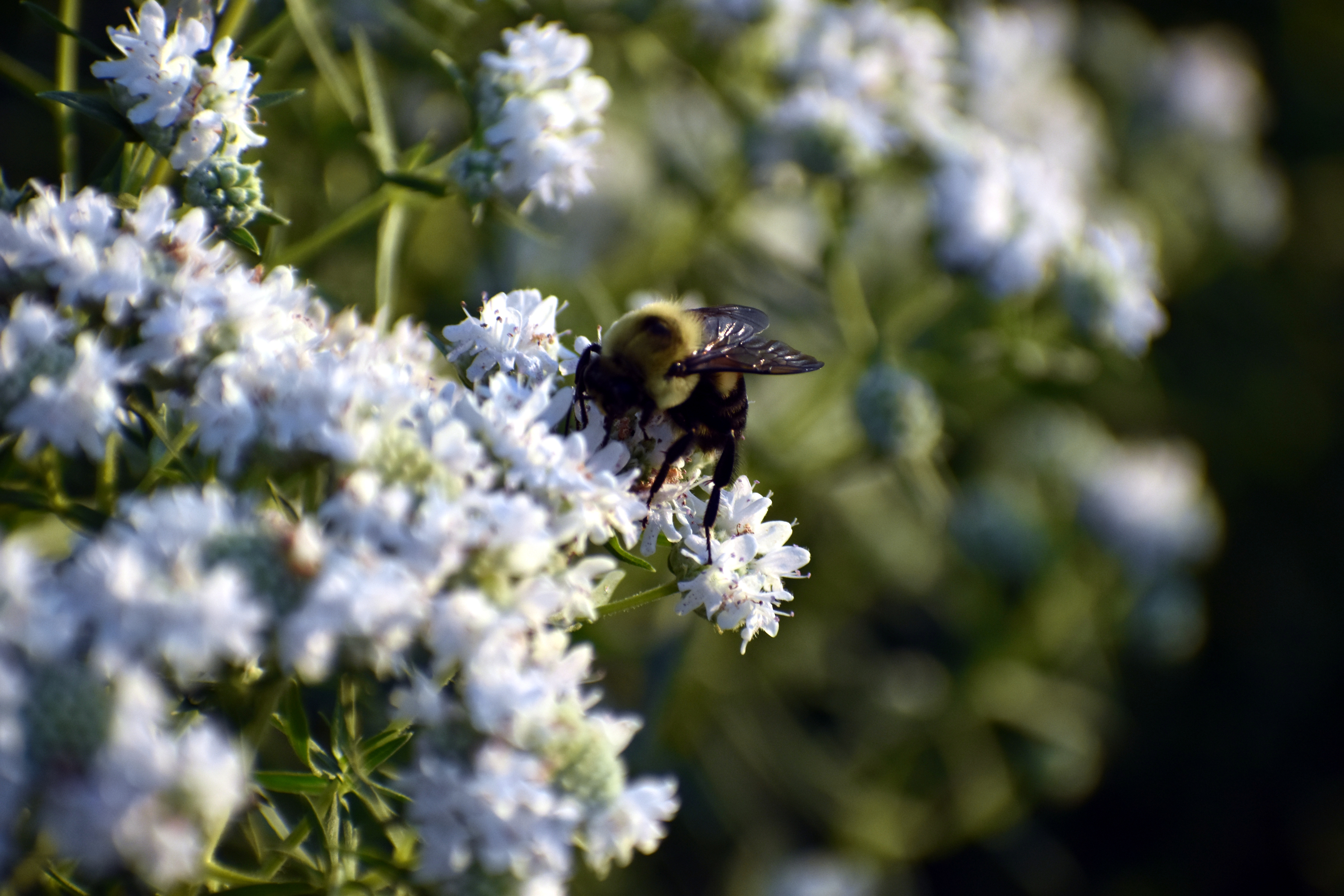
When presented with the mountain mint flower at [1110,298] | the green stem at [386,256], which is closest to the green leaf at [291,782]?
the green stem at [386,256]

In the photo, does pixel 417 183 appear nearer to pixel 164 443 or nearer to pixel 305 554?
pixel 164 443

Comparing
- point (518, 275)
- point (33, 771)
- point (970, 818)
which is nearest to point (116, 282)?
point (33, 771)

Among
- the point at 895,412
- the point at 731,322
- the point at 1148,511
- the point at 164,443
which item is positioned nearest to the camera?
the point at 164,443

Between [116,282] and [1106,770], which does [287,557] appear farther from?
[1106,770]

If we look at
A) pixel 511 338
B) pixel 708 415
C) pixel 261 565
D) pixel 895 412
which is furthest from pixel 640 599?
pixel 895 412

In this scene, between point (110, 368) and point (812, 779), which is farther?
point (812, 779)

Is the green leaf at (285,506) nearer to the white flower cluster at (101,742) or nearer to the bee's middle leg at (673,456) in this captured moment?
the white flower cluster at (101,742)
